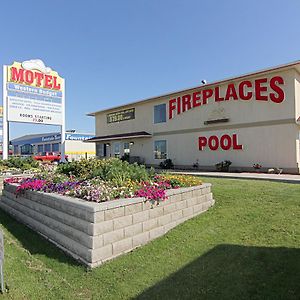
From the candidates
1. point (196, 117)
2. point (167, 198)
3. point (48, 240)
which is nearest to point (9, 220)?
point (48, 240)

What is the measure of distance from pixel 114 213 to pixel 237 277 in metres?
2.23

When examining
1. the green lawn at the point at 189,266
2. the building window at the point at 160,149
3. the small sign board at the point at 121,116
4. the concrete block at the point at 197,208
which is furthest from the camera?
the small sign board at the point at 121,116

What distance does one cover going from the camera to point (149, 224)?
5.54m

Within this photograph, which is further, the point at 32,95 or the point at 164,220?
the point at 32,95

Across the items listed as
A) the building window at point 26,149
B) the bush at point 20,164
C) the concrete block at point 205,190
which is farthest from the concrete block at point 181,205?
the building window at point 26,149

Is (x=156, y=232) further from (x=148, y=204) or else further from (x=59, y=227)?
(x=59, y=227)

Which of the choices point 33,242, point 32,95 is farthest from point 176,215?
point 32,95

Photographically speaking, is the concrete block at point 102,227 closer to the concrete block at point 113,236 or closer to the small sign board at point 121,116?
the concrete block at point 113,236

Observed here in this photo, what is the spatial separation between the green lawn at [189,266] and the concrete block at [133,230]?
12.7 inches

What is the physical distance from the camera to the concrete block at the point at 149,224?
17.9ft

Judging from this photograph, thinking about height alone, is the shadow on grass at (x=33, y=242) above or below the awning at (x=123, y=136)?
below

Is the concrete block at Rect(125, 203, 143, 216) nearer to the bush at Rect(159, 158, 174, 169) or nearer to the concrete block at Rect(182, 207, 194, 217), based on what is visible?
the concrete block at Rect(182, 207, 194, 217)

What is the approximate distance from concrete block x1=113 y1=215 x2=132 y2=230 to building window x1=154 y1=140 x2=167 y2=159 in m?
17.7

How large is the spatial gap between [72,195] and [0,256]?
7.23ft
